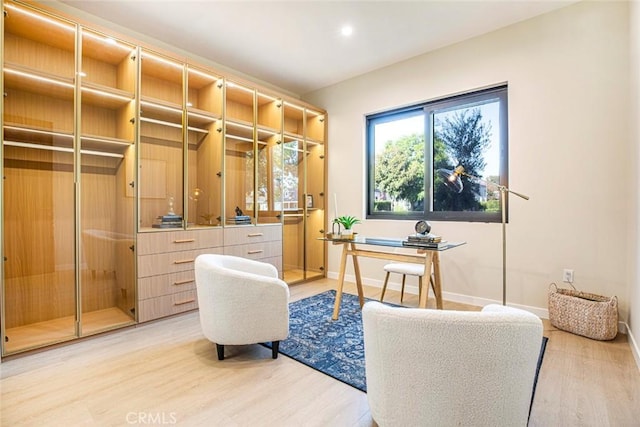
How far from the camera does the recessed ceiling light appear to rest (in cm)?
312

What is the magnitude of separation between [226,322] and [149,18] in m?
2.96

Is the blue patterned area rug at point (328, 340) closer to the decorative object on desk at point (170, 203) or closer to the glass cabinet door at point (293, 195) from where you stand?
the glass cabinet door at point (293, 195)

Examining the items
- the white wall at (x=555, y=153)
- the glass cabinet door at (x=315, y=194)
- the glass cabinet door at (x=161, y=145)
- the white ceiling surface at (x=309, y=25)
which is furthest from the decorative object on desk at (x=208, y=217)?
the white wall at (x=555, y=153)

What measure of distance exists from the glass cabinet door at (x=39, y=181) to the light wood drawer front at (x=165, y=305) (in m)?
0.51

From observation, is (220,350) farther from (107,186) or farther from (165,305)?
(107,186)

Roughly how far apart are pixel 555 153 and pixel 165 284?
392 centimetres

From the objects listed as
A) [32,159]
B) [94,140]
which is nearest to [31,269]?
[32,159]

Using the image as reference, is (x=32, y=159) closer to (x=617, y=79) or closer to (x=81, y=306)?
(x=81, y=306)

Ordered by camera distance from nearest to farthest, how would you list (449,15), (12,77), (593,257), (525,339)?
(525,339) < (12,77) < (593,257) < (449,15)

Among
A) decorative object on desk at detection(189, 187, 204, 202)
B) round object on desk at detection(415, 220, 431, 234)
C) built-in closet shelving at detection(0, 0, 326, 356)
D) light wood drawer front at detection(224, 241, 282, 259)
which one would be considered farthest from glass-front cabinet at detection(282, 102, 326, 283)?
round object on desk at detection(415, 220, 431, 234)

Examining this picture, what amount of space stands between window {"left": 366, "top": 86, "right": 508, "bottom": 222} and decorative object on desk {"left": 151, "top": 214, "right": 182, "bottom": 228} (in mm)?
2456

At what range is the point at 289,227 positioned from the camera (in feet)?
14.1

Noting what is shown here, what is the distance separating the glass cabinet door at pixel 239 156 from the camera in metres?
3.56

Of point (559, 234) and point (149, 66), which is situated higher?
point (149, 66)
